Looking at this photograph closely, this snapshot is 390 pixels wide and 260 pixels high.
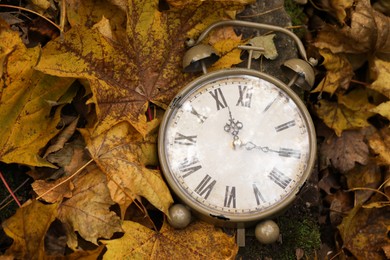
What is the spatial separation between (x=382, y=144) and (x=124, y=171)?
3.91ft

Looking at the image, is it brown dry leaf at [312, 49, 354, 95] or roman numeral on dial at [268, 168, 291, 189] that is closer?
roman numeral on dial at [268, 168, 291, 189]

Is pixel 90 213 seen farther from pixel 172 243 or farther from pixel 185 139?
pixel 185 139

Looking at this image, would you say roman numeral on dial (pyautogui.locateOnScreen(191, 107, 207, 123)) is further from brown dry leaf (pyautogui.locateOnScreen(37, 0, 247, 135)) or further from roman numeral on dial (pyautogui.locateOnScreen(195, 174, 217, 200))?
roman numeral on dial (pyautogui.locateOnScreen(195, 174, 217, 200))

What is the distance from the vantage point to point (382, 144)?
2.80m

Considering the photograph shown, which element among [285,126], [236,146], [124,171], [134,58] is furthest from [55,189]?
[285,126]

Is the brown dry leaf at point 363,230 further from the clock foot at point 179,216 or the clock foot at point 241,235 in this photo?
the clock foot at point 179,216

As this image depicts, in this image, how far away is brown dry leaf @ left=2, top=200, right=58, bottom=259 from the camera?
7.36 ft

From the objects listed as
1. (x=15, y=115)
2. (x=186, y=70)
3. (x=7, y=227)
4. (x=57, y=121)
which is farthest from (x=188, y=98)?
(x=7, y=227)

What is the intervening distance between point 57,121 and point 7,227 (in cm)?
46

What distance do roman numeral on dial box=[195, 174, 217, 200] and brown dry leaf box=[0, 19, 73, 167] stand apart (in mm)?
602

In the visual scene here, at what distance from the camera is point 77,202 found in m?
2.43

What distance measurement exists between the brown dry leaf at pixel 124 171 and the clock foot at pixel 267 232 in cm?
37

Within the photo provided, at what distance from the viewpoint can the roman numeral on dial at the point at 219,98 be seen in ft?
8.43

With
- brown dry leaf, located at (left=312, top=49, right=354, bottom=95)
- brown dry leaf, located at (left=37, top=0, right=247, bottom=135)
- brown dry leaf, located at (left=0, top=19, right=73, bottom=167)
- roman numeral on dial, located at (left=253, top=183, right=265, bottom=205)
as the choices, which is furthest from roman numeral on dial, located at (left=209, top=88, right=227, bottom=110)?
brown dry leaf, located at (left=0, top=19, right=73, bottom=167)
